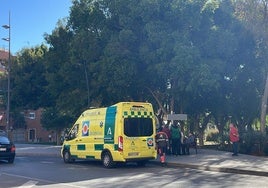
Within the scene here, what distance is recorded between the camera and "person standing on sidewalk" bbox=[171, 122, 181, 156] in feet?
70.7

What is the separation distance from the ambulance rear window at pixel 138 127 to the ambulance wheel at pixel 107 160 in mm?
1247

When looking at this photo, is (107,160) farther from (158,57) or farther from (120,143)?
(158,57)

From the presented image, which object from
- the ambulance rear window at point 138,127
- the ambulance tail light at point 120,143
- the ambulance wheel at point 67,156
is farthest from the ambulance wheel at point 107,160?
the ambulance wheel at point 67,156

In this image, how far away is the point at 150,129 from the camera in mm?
17922

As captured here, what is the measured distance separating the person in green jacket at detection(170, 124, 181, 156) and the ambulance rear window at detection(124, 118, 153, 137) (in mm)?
3797

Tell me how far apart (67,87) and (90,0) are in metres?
6.96

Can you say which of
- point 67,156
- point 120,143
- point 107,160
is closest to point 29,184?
point 120,143

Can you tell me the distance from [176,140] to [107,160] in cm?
521

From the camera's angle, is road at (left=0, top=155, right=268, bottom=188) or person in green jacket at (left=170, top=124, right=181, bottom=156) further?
person in green jacket at (left=170, top=124, right=181, bottom=156)

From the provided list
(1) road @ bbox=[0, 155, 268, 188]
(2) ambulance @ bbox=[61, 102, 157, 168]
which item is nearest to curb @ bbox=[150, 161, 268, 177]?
(1) road @ bbox=[0, 155, 268, 188]

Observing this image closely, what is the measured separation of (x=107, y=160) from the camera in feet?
57.9

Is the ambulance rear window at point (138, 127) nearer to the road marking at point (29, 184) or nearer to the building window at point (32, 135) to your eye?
the road marking at point (29, 184)

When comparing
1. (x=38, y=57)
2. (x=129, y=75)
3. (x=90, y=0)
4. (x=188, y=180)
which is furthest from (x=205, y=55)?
(x=38, y=57)

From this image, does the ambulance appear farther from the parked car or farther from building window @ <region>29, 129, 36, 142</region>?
building window @ <region>29, 129, 36, 142</region>
